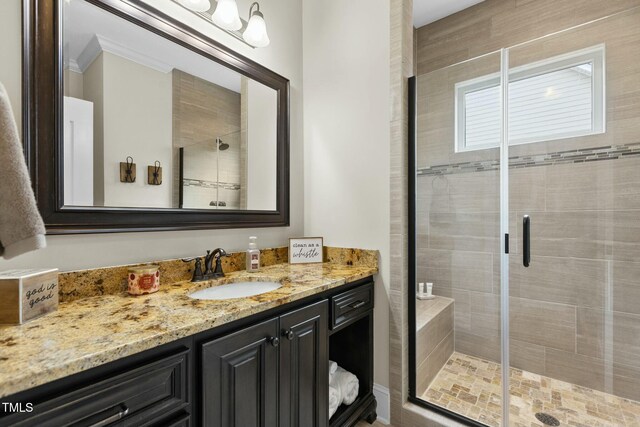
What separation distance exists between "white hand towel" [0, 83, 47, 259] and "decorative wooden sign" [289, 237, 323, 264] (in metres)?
1.25

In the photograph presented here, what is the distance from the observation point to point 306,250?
1.85m

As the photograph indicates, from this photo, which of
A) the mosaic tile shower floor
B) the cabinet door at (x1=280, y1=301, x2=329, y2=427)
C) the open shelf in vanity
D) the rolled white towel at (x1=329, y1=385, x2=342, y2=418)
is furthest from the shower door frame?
the cabinet door at (x1=280, y1=301, x2=329, y2=427)

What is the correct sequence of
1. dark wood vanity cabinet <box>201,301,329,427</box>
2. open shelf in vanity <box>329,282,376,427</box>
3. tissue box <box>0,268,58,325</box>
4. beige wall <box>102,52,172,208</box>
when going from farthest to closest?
open shelf in vanity <box>329,282,376,427</box> < beige wall <box>102,52,172,208</box> < dark wood vanity cabinet <box>201,301,329,427</box> < tissue box <box>0,268,58,325</box>

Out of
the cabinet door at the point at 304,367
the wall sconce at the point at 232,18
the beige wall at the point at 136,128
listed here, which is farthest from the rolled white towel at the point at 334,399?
the wall sconce at the point at 232,18

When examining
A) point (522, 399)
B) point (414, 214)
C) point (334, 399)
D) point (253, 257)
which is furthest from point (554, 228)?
point (253, 257)

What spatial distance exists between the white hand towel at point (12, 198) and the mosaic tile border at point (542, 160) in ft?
5.46

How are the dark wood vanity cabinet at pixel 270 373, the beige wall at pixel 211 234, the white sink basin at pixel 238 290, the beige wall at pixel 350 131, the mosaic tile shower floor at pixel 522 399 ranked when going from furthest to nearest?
the beige wall at pixel 350 131, the mosaic tile shower floor at pixel 522 399, the white sink basin at pixel 238 290, the beige wall at pixel 211 234, the dark wood vanity cabinet at pixel 270 373

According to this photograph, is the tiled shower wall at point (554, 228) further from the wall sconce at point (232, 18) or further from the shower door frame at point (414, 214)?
the wall sconce at point (232, 18)

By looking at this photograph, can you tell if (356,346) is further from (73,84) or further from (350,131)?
(73,84)

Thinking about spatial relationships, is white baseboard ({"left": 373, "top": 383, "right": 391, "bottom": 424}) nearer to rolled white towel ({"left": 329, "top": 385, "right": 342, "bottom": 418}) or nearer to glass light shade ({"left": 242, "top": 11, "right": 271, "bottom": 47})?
rolled white towel ({"left": 329, "top": 385, "right": 342, "bottom": 418})

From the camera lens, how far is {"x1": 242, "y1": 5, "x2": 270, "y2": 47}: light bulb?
1592mm

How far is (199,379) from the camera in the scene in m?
0.85

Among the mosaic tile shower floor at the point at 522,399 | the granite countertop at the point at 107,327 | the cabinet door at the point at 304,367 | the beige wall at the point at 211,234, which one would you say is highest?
the beige wall at the point at 211,234

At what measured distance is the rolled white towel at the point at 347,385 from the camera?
5.09ft
